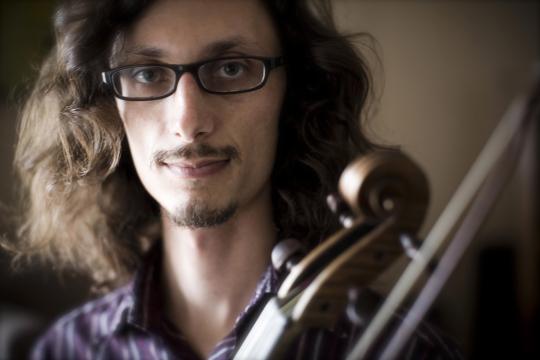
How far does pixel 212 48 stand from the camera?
979 millimetres

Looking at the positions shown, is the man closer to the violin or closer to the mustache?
the mustache

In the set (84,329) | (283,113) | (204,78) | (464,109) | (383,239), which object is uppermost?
(204,78)

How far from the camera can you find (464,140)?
122 inches

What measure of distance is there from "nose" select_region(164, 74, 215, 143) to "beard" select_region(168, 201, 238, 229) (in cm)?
12

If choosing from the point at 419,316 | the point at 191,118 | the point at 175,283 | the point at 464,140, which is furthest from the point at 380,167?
the point at 464,140

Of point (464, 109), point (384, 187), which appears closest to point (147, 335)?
point (384, 187)

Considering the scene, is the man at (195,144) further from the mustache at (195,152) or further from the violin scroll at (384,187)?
the violin scroll at (384,187)

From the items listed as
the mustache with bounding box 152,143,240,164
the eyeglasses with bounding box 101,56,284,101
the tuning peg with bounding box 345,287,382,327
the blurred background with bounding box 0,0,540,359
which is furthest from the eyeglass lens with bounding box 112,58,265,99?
the blurred background with bounding box 0,0,540,359

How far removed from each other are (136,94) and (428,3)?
253 cm

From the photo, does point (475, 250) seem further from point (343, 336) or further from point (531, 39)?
point (343, 336)

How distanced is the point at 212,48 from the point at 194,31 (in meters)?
0.04

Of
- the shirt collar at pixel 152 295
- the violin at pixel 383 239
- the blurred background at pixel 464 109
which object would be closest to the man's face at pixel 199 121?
the shirt collar at pixel 152 295

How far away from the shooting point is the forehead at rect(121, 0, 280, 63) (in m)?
0.97

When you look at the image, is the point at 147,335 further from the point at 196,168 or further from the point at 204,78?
the point at 204,78
